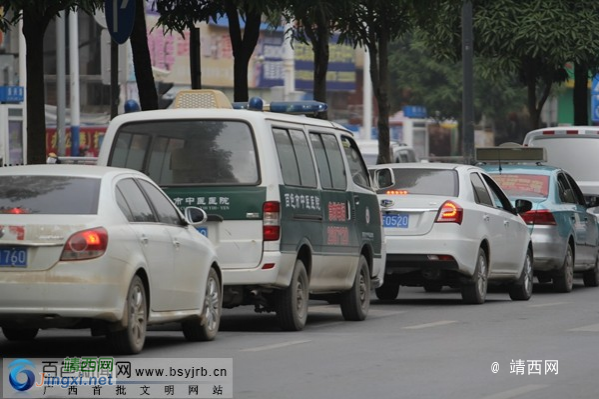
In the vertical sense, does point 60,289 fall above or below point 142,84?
Answer: below

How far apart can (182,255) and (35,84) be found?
6623mm

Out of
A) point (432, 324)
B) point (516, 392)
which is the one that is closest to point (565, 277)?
point (432, 324)

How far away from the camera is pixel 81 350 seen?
532 inches

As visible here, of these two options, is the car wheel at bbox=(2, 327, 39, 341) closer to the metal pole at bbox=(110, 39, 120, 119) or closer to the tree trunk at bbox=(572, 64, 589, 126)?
the metal pole at bbox=(110, 39, 120, 119)

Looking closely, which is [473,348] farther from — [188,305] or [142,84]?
[142,84]

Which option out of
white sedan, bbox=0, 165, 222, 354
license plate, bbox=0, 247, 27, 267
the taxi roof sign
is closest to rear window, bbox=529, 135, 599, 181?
the taxi roof sign

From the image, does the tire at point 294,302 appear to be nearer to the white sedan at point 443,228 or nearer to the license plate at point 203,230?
the license plate at point 203,230

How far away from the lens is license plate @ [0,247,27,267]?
1224cm

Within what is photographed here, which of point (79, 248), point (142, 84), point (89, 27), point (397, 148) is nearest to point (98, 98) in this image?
point (89, 27)

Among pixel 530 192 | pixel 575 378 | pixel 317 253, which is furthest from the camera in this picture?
pixel 530 192

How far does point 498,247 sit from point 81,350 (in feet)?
26.1

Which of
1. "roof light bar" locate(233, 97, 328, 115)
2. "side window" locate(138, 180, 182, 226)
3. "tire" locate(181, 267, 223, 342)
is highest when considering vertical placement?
"roof light bar" locate(233, 97, 328, 115)

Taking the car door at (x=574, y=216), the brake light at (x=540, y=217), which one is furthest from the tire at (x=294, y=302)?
the car door at (x=574, y=216)

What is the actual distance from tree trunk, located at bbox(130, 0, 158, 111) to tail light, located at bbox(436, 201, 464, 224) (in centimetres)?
527
